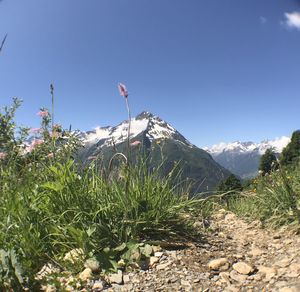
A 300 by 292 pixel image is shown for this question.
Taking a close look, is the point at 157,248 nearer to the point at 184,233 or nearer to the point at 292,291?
the point at 184,233

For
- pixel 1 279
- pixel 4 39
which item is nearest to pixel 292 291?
pixel 1 279

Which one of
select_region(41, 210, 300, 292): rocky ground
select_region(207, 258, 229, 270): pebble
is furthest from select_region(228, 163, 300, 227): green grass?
select_region(207, 258, 229, 270): pebble

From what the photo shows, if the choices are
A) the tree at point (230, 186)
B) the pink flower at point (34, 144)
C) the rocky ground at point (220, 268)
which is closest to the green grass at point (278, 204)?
the rocky ground at point (220, 268)

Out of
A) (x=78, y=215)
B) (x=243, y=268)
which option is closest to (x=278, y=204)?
(x=243, y=268)

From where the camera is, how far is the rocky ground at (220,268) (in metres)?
3.42

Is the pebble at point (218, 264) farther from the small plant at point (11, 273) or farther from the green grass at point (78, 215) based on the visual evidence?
the small plant at point (11, 273)

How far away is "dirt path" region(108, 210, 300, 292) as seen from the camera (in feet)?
11.2

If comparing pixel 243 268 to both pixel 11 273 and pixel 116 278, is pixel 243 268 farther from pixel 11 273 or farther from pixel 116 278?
pixel 11 273

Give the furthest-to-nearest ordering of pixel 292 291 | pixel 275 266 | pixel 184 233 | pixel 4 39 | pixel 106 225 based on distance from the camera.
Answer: pixel 184 233 < pixel 106 225 < pixel 275 266 < pixel 292 291 < pixel 4 39

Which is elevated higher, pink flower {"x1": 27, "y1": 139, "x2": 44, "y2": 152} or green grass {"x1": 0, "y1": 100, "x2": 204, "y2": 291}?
pink flower {"x1": 27, "y1": 139, "x2": 44, "y2": 152}

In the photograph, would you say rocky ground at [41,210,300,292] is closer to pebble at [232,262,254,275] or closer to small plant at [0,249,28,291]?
pebble at [232,262,254,275]

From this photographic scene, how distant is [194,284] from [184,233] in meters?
1.14

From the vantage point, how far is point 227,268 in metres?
3.83

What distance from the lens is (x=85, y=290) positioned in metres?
3.30
